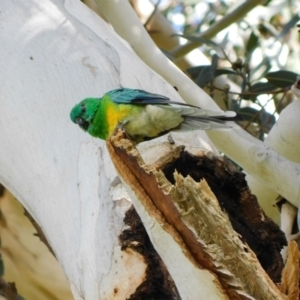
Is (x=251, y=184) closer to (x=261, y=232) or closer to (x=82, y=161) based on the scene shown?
(x=261, y=232)

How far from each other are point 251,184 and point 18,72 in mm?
856

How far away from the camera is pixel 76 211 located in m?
1.29

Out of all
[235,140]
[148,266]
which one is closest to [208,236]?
[148,266]

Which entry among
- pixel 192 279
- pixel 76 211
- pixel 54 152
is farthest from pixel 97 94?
pixel 192 279

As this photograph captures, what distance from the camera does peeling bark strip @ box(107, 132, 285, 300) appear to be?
971 mm

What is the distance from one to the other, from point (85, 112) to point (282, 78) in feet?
4.13

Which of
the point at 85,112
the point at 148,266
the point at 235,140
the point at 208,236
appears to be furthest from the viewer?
the point at 235,140

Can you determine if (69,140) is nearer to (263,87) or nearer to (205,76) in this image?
(205,76)

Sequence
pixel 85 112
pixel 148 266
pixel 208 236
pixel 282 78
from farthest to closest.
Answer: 1. pixel 282 78
2. pixel 85 112
3. pixel 148 266
4. pixel 208 236

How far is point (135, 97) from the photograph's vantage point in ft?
4.55

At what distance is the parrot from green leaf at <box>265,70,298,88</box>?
1.01 m

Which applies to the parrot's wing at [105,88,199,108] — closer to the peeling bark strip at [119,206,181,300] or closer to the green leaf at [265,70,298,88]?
the peeling bark strip at [119,206,181,300]

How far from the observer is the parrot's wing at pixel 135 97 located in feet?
4.52

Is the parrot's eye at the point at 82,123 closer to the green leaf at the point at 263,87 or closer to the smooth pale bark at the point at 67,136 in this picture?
the smooth pale bark at the point at 67,136
